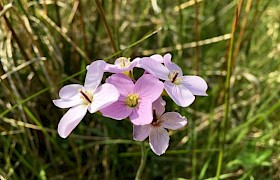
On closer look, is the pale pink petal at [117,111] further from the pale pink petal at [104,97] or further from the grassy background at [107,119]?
the grassy background at [107,119]

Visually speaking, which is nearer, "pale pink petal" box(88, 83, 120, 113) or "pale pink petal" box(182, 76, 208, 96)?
"pale pink petal" box(88, 83, 120, 113)

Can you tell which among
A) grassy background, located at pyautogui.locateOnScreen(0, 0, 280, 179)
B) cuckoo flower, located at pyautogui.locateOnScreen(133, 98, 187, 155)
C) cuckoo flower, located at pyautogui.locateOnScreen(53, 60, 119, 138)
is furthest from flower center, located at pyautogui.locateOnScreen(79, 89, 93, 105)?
grassy background, located at pyautogui.locateOnScreen(0, 0, 280, 179)

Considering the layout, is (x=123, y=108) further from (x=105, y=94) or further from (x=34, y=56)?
(x=34, y=56)

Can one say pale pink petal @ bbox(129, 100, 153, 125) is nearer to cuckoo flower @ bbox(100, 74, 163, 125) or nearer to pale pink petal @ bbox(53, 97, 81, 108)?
cuckoo flower @ bbox(100, 74, 163, 125)

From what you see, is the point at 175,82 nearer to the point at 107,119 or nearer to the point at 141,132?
the point at 141,132

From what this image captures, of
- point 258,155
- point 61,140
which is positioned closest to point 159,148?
point 258,155

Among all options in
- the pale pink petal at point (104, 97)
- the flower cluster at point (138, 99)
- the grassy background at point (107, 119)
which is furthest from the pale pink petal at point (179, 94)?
the grassy background at point (107, 119)

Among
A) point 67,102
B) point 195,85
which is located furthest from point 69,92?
point 195,85
